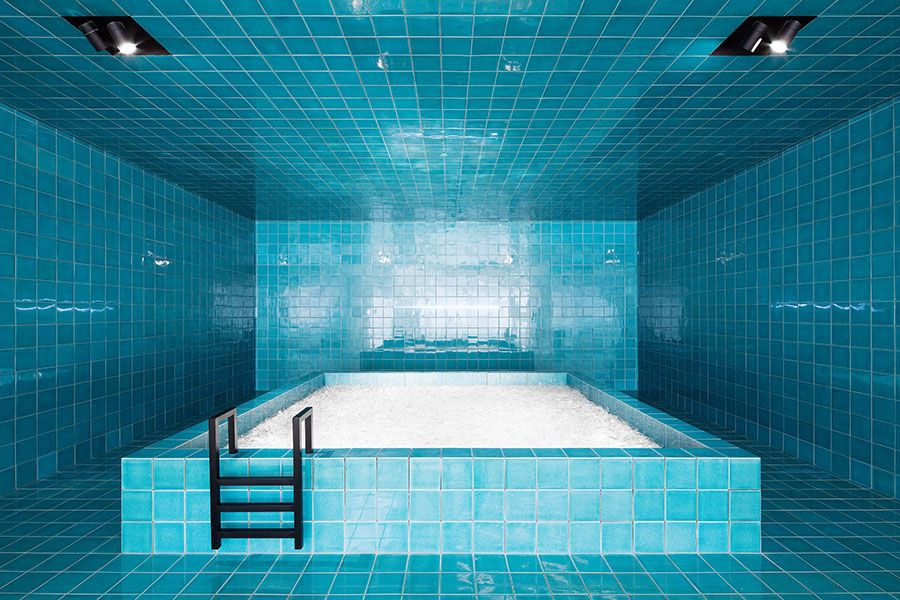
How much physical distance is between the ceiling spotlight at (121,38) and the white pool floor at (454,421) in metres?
2.16

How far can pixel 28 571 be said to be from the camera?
227 centimetres

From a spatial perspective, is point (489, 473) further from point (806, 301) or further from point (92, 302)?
point (92, 302)

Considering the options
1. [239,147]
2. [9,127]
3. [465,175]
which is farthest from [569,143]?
[9,127]

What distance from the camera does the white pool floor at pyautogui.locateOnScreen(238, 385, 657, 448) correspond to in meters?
3.15

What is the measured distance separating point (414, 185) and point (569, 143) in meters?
1.82

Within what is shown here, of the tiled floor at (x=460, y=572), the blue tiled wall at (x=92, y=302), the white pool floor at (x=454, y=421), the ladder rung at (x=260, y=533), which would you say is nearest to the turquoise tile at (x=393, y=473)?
the tiled floor at (x=460, y=572)

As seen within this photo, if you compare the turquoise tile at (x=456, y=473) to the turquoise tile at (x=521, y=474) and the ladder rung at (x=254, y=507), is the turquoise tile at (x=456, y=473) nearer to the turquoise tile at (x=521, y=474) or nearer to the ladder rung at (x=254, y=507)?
the turquoise tile at (x=521, y=474)

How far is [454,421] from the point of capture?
378 cm

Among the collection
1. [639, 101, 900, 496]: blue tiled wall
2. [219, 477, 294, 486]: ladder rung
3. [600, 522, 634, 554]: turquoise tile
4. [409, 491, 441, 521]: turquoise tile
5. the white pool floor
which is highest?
[639, 101, 900, 496]: blue tiled wall

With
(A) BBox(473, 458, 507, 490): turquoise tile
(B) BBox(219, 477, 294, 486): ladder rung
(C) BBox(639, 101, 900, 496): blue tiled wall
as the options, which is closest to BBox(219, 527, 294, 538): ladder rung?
(B) BBox(219, 477, 294, 486): ladder rung

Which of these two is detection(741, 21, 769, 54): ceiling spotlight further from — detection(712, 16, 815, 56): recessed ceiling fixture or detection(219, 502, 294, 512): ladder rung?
detection(219, 502, 294, 512): ladder rung

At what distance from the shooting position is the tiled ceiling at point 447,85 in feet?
7.45

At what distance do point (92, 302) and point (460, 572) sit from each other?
12.1 feet

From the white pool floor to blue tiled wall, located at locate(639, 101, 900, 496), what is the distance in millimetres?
1585
